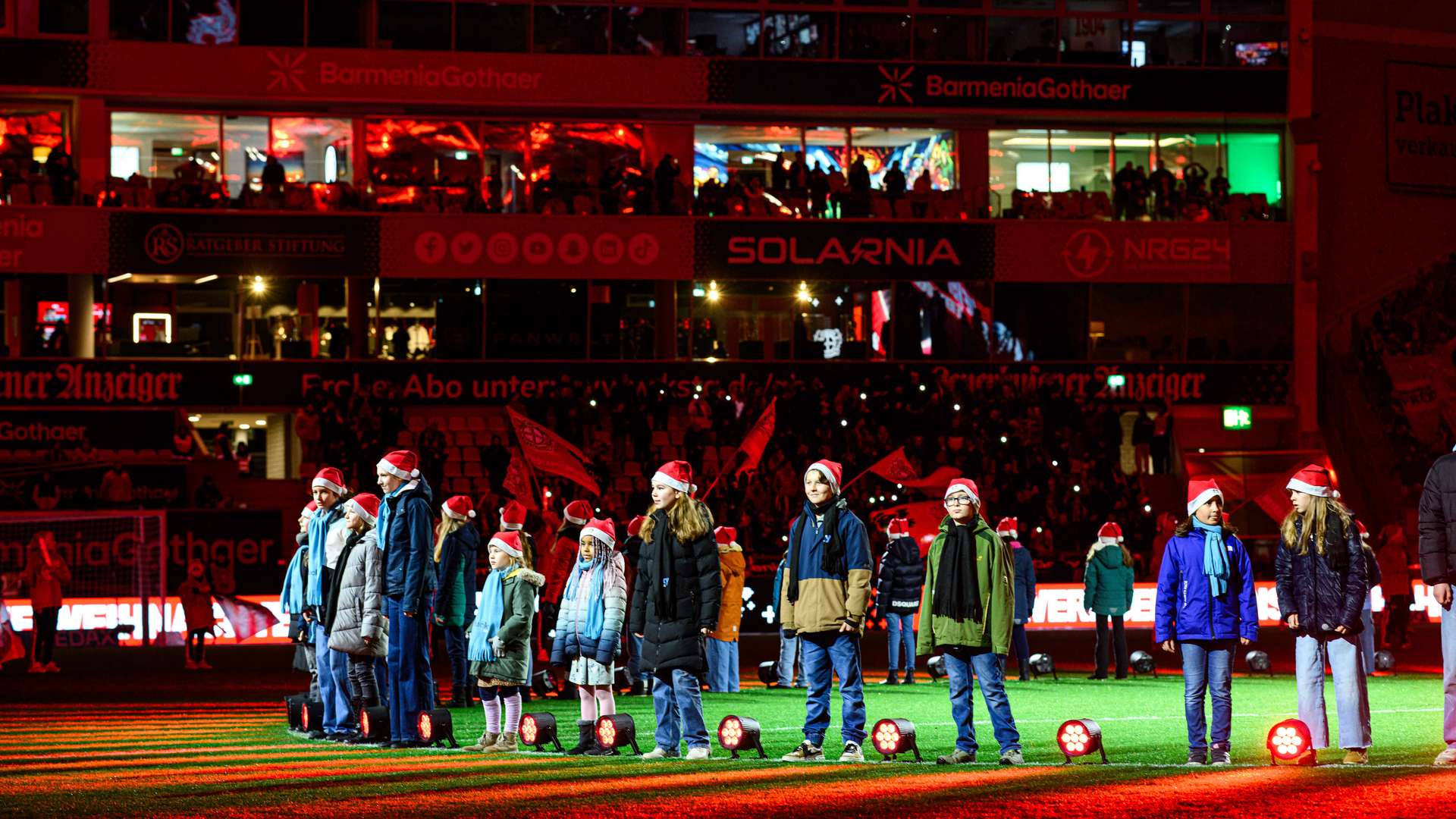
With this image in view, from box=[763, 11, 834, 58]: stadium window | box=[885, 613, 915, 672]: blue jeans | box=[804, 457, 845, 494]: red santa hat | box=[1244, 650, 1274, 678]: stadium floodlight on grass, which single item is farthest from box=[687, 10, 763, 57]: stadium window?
box=[804, 457, 845, 494]: red santa hat

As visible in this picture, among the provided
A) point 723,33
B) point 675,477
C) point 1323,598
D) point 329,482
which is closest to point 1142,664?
point 1323,598

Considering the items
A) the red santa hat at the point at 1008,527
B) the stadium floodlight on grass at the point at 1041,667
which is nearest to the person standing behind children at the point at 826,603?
the red santa hat at the point at 1008,527

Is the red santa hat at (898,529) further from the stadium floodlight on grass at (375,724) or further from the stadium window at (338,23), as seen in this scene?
the stadium window at (338,23)

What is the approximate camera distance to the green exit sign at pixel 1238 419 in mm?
41344

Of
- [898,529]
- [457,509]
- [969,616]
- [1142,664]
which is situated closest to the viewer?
[969,616]

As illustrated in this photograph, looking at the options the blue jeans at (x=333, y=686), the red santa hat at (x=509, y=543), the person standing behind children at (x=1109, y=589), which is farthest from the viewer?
the person standing behind children at (x=1109, y=589)

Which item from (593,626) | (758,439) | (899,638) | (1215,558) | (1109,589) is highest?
(758,439)

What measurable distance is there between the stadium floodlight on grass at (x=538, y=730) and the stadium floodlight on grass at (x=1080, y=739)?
12.0ft

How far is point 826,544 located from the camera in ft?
42.2

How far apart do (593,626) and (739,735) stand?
1420 millimetres

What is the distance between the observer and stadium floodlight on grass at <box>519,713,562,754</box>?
13.7 metres

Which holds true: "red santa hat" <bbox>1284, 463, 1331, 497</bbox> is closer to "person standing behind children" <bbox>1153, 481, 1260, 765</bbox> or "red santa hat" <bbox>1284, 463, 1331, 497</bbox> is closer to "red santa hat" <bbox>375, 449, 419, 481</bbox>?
"person standing behind children" <bbox>1153, 481, 1260, 765</bbox>

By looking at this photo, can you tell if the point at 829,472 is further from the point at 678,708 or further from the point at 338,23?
the point at 338,23

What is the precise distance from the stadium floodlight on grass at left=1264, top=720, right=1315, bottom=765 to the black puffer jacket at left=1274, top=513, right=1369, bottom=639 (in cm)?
66
